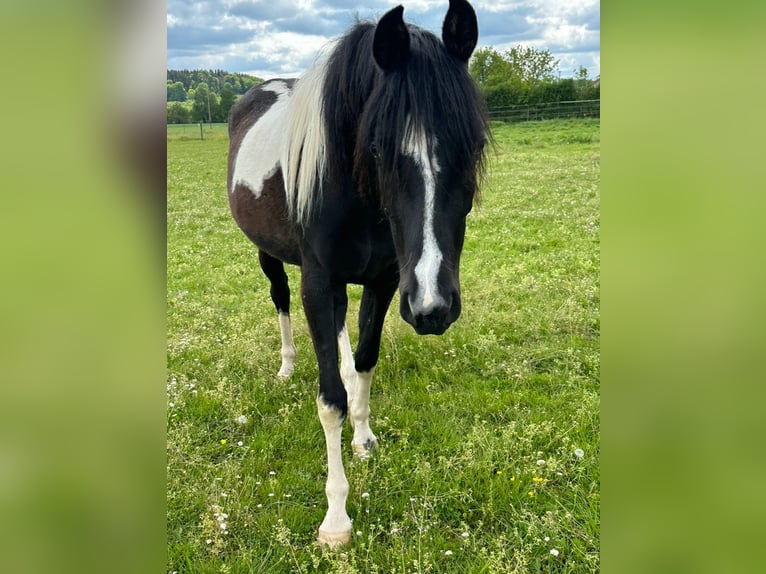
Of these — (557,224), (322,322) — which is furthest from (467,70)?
(557,224)

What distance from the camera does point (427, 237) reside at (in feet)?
7.91

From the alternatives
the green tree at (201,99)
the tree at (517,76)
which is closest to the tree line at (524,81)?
the tree at (517,76)

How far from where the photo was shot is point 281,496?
11.7 ft

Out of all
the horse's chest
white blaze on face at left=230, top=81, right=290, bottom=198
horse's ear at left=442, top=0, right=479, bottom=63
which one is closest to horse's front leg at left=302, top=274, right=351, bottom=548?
the horse's chest

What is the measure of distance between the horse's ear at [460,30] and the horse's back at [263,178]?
1554 millimetres

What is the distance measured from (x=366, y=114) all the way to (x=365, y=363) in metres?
2.04

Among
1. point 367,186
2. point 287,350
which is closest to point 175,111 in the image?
point 367,186

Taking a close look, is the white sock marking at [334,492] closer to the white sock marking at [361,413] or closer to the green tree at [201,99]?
the white sock marking at [361,413]

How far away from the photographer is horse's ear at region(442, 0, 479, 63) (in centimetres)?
263

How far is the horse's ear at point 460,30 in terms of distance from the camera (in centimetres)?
263

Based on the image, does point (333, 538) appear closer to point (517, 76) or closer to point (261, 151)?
point (261, 151)
